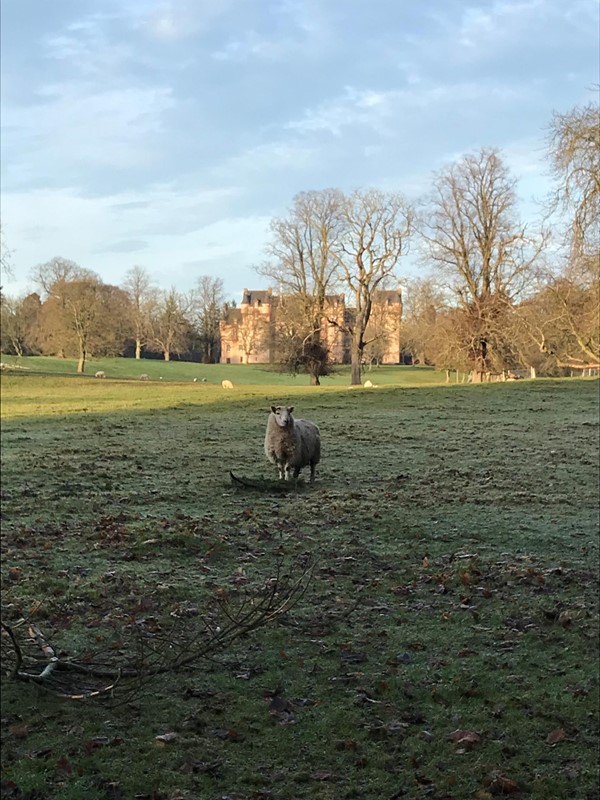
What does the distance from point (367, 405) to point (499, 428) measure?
44 cm

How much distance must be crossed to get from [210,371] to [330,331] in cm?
45

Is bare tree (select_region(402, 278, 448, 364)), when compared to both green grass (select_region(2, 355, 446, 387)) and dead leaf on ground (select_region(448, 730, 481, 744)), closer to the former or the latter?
green grass (select_region(2, 355, 446, 387))

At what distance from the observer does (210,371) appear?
246 centimetres

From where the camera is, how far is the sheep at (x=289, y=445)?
89.9 inches

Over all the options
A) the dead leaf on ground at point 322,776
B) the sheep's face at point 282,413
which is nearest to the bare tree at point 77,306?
the sheep's face at point 282,413

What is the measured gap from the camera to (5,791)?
4.13m

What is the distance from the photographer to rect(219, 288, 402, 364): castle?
2289 mm

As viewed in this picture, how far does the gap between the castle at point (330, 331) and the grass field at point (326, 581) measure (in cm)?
11

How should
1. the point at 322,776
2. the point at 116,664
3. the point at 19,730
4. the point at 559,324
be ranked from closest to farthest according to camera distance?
the point at 116,664 < the point at 559,324 < the point at 322,776 < the point at 19,730

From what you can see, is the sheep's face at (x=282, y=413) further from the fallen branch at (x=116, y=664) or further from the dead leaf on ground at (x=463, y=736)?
the dead leaf on ground at (x=463, y=736)

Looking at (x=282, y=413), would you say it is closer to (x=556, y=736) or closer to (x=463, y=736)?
(x=463, y=736)

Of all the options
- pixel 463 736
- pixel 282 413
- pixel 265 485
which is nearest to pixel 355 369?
pixel 282 413

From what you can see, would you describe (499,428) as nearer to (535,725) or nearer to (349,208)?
(349,208)

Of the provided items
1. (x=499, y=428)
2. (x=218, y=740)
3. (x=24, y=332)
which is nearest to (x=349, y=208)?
(x=499, y=428)
